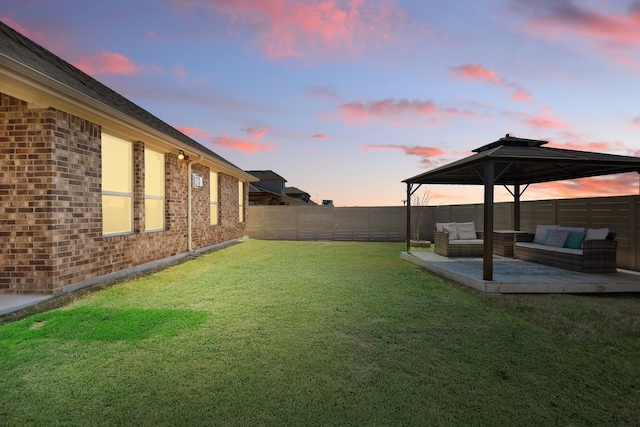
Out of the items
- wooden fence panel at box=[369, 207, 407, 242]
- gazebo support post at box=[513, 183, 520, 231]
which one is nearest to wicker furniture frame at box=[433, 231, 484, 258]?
gazebo support post at box=[513, 183, 520, 231]

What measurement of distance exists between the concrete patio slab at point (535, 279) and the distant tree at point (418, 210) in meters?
8.16

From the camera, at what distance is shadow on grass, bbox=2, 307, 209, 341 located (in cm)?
355

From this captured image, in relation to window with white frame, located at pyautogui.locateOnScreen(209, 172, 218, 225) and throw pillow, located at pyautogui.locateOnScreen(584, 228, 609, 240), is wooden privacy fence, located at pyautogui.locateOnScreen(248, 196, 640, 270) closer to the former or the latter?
window with white frame, located at pyautogui.locateOnScreen(209, 172, 218, 225)

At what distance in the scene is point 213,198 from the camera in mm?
12891

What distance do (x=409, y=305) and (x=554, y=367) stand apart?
2117 millimetres

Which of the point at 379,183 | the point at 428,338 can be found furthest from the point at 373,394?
the point at 379,183

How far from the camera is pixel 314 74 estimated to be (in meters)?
10.3

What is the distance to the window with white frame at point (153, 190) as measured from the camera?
26.9 feet

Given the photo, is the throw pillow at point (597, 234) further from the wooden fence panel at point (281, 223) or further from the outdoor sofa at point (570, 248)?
the wooden fence panel at point (281, 223)

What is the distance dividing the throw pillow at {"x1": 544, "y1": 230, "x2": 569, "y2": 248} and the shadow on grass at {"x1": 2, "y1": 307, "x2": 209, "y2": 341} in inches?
322

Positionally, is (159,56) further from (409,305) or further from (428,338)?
(428,338)

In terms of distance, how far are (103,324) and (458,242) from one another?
8515 millimetres

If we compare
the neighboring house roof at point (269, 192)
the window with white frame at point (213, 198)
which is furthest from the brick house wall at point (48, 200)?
the neighboring house roof at point (269, 192)

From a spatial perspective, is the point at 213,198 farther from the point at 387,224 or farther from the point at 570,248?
the point at 570,248
